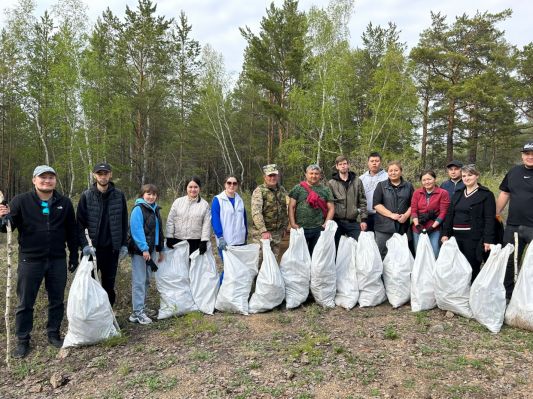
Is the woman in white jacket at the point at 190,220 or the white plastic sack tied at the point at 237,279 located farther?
the woman in white jacket at the point at 190,220

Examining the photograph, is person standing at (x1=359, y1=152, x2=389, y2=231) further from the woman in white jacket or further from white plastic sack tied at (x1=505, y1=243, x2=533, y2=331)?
the woman in white jacket

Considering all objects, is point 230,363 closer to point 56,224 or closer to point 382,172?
point 56,224

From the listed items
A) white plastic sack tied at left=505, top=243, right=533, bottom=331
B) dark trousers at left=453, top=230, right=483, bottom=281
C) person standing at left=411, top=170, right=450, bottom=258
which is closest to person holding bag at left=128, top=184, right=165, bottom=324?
person standing at left=411, top=170, right=450, bottom=258

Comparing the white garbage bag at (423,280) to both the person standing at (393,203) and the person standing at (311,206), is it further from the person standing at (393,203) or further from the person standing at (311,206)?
the person standing at (311,206)

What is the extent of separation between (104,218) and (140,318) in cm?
114

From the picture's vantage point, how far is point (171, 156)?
2116 cm

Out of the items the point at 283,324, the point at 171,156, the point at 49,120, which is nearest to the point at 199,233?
the point at 283,324

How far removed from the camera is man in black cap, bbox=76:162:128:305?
3609 mm

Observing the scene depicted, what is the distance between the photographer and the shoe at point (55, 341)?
3350 millimetres

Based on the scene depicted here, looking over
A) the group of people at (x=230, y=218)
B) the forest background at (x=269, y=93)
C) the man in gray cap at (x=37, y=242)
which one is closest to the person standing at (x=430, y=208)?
the group of people at (x=230, y=218)

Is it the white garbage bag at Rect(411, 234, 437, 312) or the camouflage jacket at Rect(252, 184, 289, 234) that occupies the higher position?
the camouflage jacket at Rect(252, 184, 289, 234)

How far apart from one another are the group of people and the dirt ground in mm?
510

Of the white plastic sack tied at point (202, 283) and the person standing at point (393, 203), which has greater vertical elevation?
the person standing at point (393, 203)

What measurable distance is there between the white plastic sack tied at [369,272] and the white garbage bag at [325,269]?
11.5 inches
